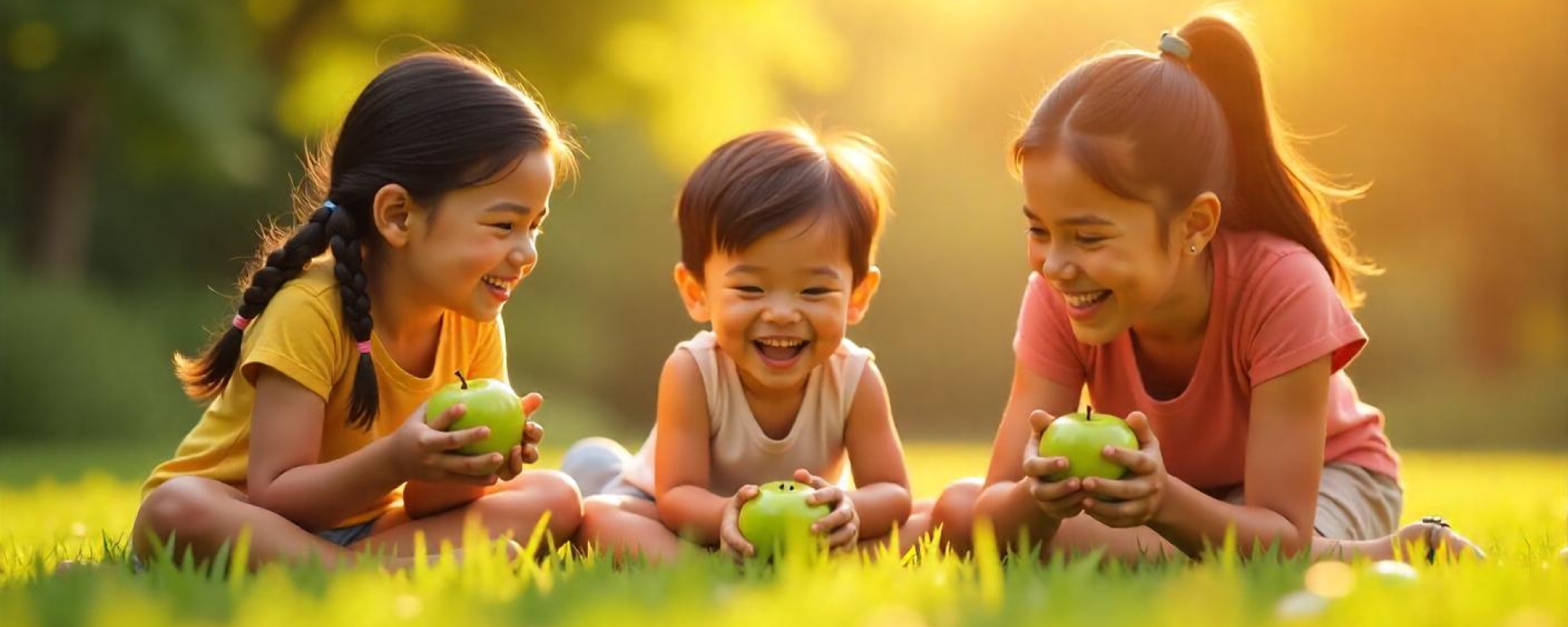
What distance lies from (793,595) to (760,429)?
200 centimetres

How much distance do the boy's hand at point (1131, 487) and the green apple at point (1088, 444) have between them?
0.9 inches

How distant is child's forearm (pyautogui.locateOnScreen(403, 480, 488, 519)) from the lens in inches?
156

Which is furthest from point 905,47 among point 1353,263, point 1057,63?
point 1353,263

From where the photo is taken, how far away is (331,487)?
363cm

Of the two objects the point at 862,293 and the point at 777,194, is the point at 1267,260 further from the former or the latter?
the point at 777,194

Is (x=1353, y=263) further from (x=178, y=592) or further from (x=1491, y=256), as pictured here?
(x=1491, y=256)

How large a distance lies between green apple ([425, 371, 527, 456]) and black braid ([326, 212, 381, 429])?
1.31ft

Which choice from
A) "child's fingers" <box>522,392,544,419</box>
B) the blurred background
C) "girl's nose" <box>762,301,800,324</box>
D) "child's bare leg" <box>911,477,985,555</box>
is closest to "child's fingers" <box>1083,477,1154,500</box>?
"child's bare leg" <box>911,477,985,555</box>

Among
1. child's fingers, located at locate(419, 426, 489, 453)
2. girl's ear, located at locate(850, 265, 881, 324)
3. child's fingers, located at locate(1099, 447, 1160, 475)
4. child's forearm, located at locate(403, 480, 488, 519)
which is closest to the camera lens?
child's fingers, located at locate(1099, 447, 1160, 475)

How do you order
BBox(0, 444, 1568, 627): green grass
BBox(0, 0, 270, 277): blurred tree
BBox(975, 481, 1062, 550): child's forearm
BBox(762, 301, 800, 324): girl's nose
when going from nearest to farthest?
BBox(0, 444, 1568, 627): green grass → BBox(975, 481, 1062, 550): child's forearm → BBox(762, 301, 800, 324): girl's nose → BBox(0, 0, 270, 277): blurred tree

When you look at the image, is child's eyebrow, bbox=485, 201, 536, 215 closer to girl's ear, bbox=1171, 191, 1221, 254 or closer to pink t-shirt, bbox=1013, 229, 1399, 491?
pink t-shirt, bbox=1013, 229, 1399, 491

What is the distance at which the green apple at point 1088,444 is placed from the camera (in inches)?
132

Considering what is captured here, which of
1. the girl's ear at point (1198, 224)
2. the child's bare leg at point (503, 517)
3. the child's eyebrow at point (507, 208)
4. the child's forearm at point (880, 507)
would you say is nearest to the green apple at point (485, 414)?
the child's bare leg at point (503, 517)

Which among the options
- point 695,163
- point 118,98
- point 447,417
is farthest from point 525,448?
point 695,163
